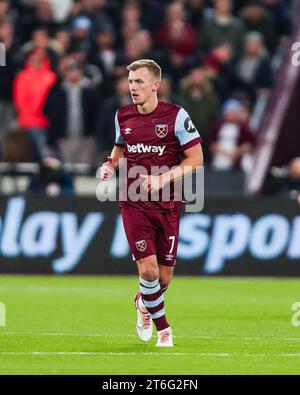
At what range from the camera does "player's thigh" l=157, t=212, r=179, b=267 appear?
39.9 feet

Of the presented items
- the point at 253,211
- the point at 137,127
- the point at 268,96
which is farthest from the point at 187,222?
the point at 137,127

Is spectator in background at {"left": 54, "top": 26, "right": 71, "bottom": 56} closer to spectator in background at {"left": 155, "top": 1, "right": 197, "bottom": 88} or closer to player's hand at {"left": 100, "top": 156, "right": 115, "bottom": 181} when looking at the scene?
spectator in background at {"left": 155, "top": 1, "right": 197, "bottom": 88}

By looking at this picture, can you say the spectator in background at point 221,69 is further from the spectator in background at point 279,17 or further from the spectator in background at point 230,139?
the spectator in background at point 279,17

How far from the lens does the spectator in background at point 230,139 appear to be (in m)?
22.8

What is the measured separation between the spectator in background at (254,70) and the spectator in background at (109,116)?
255 centimetres

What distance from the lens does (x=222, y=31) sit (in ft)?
81.1

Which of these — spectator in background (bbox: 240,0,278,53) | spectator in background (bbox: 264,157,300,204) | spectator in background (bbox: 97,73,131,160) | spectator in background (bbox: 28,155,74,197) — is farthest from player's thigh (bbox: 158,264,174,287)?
spectator in background (bbox: 240,0,278,53)

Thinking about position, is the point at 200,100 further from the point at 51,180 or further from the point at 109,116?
the point at 51,180

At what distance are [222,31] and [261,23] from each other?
1017 millimetres

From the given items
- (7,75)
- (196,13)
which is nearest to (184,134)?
(7,75)

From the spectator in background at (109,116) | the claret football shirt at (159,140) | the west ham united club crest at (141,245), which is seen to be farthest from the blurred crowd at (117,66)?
the west ham united club crest at (141,245)

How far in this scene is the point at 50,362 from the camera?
35.6 feet

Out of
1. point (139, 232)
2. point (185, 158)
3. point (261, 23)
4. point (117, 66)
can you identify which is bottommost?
point (139, 232)

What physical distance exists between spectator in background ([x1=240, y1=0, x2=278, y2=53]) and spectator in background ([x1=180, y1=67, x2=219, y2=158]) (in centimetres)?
207
